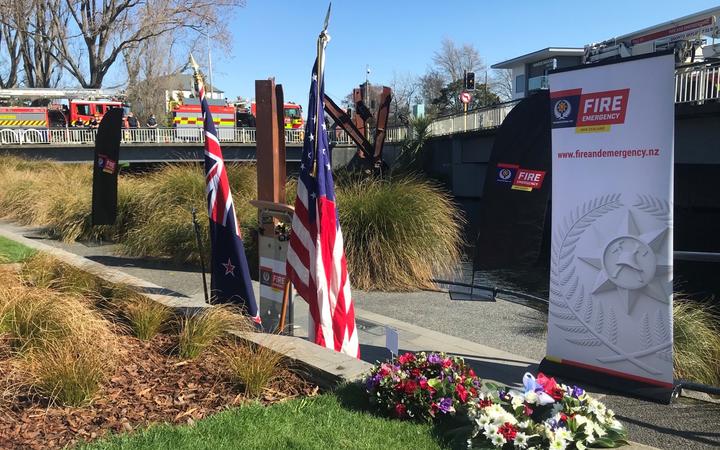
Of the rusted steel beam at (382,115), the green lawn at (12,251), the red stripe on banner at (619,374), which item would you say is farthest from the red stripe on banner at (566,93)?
the rusted steel beam at (382,115)

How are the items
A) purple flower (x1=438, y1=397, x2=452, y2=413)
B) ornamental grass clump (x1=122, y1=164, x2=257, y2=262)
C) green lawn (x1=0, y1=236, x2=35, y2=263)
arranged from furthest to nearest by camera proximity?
ornamental grass clump (x1=122, y1=164, x2=257, y2=262)
green lawn (x1=0, y1=236, x2=35, y2=263)
purple flower (x1=438, y1=397, x2=452, y2=413)

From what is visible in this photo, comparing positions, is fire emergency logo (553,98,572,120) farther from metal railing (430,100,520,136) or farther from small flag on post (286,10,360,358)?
metal railing (430,100,520,136)

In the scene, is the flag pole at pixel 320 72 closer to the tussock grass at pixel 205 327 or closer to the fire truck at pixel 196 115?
the tussock grass at pixel 205 327

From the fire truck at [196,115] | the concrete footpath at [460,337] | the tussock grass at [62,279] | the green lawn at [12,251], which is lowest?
the concrete footpath at [460,337]

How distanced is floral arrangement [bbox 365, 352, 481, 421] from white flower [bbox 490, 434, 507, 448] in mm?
556

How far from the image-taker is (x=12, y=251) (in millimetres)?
9812

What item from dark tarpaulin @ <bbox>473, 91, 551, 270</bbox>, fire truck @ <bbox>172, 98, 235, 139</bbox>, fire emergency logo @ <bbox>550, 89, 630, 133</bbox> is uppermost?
fire truck @ <bbox>172, 98, 235, 139</bbox>

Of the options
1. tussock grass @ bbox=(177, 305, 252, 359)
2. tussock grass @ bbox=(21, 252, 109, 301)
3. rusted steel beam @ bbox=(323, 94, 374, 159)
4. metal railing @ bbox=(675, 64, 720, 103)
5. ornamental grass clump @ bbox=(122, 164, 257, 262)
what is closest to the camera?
tussock grass @ bbox=(177, 305, 252, 359)


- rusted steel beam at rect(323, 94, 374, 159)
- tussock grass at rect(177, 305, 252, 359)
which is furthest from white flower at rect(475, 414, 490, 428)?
rusted steel beam at rect(323, 94, 374, 159)

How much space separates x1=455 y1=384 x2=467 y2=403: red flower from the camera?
383 cm

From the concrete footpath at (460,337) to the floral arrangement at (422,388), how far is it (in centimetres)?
43

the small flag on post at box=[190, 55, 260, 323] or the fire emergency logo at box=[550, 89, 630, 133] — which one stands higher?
the fire emergency logo at box=[550, 89, 630, 133]

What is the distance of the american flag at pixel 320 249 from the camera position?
5117mm

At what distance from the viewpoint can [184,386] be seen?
429 centimetres
